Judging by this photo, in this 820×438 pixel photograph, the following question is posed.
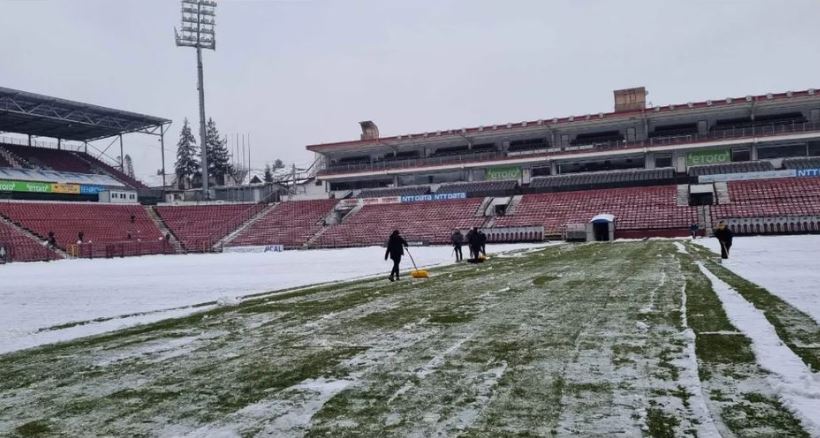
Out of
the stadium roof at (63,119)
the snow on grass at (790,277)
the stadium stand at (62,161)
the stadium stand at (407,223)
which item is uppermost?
the stadium roof at (63,119)

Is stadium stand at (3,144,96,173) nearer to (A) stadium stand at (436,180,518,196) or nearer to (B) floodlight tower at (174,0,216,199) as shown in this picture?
(B) floodlight tower at (174,0,216,199)

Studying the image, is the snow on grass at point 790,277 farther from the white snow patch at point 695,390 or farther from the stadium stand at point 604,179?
the stadium stand at point 604,179

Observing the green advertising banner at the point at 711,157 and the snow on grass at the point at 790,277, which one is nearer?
the snow on grass at the point at 790,277

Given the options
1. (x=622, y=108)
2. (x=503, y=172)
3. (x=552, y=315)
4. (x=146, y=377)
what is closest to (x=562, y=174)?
A: (x=503, y=172)

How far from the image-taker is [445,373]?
16.4ft

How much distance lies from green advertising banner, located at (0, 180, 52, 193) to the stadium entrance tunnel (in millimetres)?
47708

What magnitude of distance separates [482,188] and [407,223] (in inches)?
411

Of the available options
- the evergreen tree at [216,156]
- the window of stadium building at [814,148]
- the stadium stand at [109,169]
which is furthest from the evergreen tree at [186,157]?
the window of stadium building at [814,148]

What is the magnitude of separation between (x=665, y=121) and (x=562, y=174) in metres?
11.1

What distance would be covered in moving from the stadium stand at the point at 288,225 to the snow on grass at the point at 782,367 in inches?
1723

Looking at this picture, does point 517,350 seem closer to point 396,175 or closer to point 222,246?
point 222,246

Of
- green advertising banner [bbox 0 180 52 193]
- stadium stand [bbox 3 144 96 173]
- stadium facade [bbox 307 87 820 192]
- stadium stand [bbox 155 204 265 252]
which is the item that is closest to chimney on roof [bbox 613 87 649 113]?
stadium facade [bbox 307 87 820 192]

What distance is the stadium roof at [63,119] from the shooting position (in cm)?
4732

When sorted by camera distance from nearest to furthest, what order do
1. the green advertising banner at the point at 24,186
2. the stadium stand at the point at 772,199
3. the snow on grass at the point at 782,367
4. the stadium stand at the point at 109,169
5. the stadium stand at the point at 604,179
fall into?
the snow on grass at the point at 782,367 → the stadium stand at the point at 772,199 → the green advertising banner at the point at 24,186 → the stadium stand at the point at 604,179 → the stadium stand at the point at 109,169
